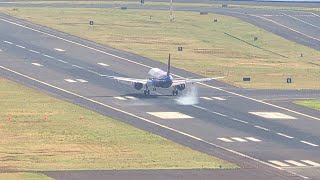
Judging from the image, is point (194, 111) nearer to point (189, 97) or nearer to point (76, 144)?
point (189, 97)

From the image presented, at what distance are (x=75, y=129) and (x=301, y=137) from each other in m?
23.7

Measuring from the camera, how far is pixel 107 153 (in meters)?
112

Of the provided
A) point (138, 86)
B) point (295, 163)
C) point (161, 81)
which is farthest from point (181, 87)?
point (295, 163)

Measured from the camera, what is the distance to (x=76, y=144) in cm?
11700

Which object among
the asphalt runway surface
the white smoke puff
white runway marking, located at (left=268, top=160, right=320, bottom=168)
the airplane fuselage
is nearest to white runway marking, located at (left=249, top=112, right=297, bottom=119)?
the asphalt runway surface

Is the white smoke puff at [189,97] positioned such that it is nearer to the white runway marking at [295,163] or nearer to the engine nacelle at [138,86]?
the engine nacelle at [138,86]

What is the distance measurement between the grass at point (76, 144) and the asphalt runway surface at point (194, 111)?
2.73m

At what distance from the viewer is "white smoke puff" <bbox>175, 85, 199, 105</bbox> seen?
149000mm

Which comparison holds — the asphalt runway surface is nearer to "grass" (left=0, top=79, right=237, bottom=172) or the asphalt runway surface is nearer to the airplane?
the airplane

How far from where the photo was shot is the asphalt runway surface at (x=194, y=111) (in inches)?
4260

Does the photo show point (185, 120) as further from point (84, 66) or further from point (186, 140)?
point (84, 66)

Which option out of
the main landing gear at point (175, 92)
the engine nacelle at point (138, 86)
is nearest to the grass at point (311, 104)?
the main landing gear at point (175, 92)

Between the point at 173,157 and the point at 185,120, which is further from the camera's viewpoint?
the point at 185,120

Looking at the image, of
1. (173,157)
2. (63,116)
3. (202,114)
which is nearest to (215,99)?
(202,114)
